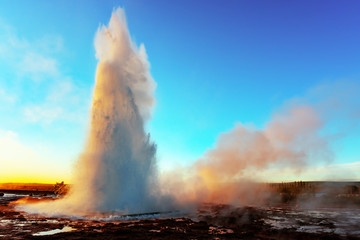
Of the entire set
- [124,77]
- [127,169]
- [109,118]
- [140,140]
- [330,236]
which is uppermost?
[124,77]

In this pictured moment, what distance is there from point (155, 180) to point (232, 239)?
18.5 meters

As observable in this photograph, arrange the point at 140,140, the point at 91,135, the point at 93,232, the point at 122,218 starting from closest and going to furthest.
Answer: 1. the point at 93,232
2. the point at 122,218
3. the point at 91,135
4. the point at 140,140

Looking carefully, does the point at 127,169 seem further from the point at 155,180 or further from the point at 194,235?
the point at 194,235

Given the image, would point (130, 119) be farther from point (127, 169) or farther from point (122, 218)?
point (122, 218)

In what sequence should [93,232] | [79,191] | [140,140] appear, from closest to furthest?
[93,232]
[79,191]
[140,140]

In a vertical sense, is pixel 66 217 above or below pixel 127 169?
below

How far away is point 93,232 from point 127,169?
41.5 ft

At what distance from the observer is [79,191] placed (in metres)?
27.0

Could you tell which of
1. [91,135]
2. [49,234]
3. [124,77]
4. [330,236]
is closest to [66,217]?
[49,234]

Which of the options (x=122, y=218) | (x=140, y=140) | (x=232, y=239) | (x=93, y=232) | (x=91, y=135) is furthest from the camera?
(x=140, y=140)

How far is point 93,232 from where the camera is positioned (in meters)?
15.2

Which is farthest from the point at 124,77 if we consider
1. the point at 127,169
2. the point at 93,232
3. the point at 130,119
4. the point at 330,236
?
the point at 330,236

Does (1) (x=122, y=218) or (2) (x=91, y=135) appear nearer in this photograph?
(1) (x=122, y=218)

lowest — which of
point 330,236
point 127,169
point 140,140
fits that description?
point 330,236
